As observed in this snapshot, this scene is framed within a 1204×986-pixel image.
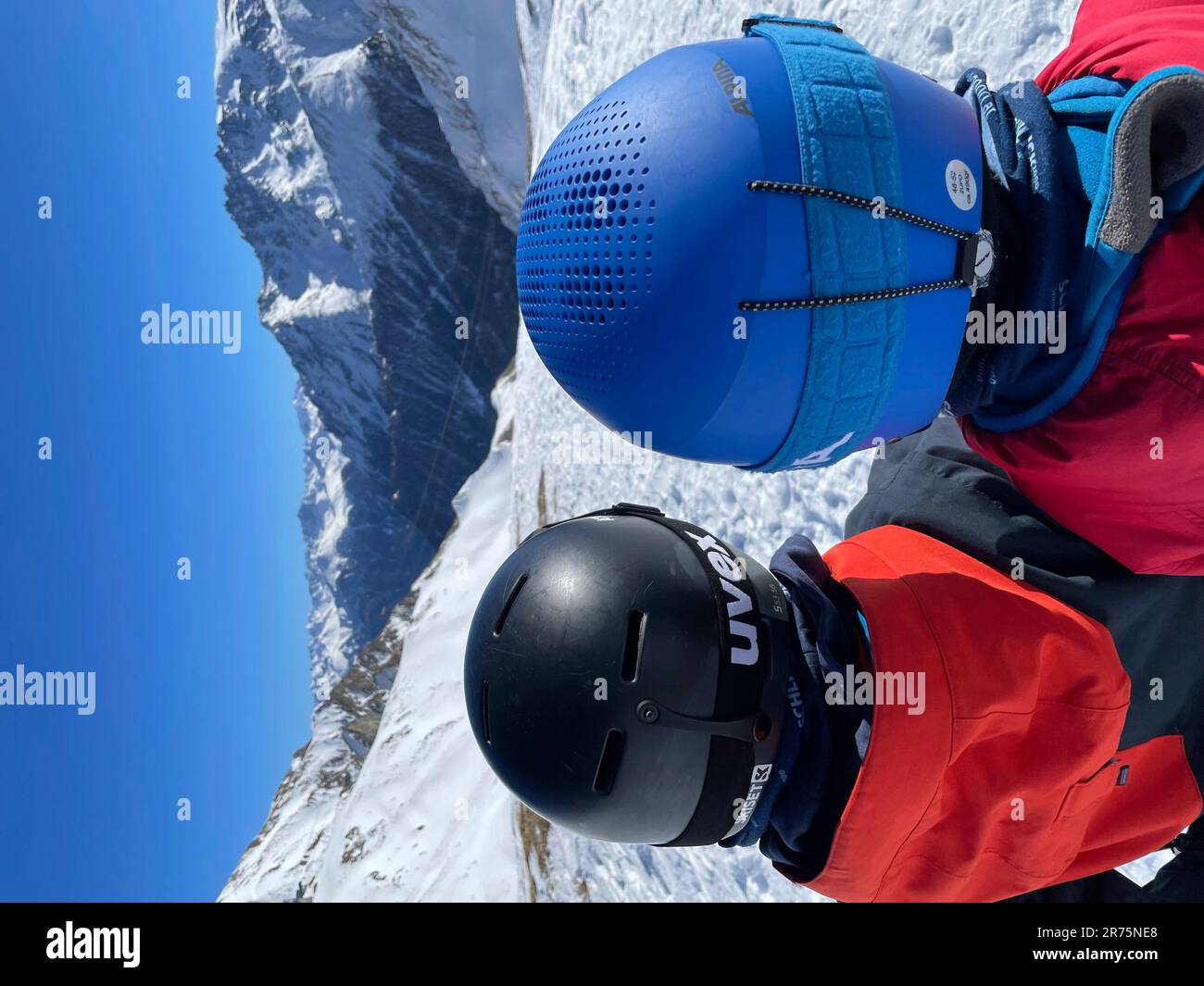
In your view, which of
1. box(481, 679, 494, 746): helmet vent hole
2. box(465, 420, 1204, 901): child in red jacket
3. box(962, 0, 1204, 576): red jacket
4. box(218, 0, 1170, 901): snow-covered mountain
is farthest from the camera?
box(218, 0, 1170, 901): snow-covered mountain

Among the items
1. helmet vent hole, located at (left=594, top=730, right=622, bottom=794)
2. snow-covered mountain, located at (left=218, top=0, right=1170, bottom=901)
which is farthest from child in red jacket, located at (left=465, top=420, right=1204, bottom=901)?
snow-covered mountain, located at (left=218, top=0, right=1170, bottom=901)

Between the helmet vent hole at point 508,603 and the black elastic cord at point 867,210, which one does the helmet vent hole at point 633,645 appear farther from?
the black elastic cord at point 867,210

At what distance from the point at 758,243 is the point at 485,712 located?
3.59 feet

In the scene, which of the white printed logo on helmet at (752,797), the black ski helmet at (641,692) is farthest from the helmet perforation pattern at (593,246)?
the white printed logo on helmet at (752,797)

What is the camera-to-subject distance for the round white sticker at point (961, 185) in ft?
4.45

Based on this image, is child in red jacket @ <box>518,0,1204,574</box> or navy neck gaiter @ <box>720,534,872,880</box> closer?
child in red jacket @ <box>518,0,1204,574</box>

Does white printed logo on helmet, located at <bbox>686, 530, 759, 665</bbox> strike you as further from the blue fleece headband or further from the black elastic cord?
the black elastic cord

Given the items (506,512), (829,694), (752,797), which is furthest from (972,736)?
(506,512)

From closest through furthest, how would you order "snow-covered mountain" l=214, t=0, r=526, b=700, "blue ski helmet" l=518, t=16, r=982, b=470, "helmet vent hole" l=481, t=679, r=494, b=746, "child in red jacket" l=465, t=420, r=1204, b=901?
"blue ski helmet" l=518, t=16, r=982, b=470 → "child in red jacket" l=465, t=420, r=1204, b=901 → "helmet vent hole" l=481, t=679, r=494, b=746 → "snow-covered mountain" l=214, t=0, r=526, b=700

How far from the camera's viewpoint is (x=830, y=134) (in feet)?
4.13

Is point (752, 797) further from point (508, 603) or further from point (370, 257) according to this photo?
point (370, 257)

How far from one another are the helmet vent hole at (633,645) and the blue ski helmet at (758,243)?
34cm

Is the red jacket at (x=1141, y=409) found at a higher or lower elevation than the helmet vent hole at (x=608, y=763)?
higher

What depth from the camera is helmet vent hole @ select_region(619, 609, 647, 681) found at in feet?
4.81
